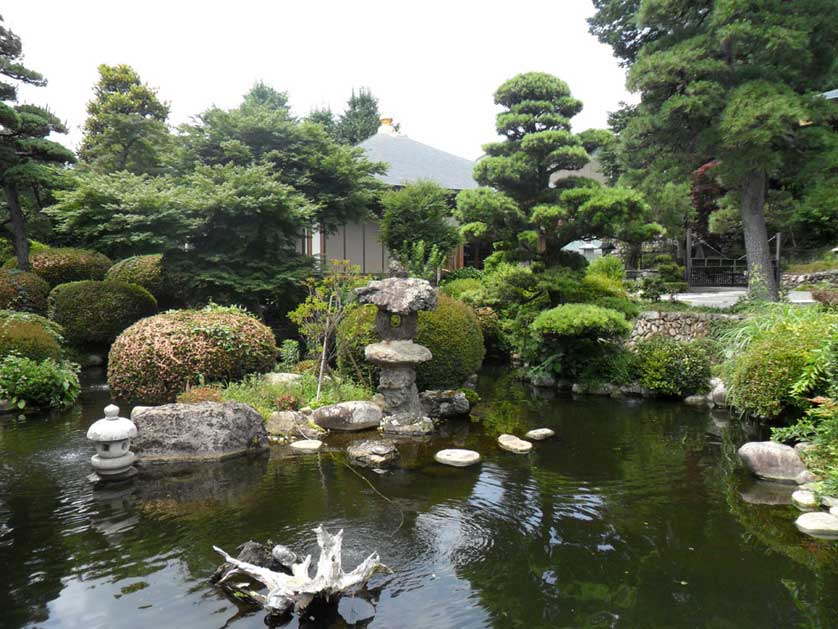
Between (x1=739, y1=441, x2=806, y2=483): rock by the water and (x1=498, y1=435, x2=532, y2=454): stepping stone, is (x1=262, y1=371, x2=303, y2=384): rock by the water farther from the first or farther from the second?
(x1=739, y1=441, x2=806, y2=483): rock by the water

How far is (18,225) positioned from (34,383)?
24.7ft

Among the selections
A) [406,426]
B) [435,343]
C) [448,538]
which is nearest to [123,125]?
[435,343]

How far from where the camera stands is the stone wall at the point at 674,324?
11000 mm

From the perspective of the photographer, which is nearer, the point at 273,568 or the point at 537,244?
the point at 273,568

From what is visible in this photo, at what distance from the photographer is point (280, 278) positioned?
12391 millimetres

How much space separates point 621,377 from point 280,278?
748 cm

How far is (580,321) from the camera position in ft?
31.6

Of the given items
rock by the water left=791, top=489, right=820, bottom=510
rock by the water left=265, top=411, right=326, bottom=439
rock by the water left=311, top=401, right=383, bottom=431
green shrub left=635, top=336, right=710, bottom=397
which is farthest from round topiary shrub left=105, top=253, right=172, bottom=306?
rock by the water left=791, top=489, right=820, bottom=510

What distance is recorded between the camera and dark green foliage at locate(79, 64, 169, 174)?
818 inches

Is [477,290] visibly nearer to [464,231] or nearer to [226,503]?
[464,231]

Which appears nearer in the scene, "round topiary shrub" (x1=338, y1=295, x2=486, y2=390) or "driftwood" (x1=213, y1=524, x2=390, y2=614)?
"driftwood" (x1=213, y1=524, x2=390, y2=614)

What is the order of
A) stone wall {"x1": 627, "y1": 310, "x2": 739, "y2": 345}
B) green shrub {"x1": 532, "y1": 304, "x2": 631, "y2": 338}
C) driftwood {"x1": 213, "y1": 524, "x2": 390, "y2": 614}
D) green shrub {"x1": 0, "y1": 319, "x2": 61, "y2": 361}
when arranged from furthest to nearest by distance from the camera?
stone wall {"x1": 627, "y1": 310, "x2": 739, "y2": 345}
green shrub {"x1": 532, "y1": 304, "x2": 631, "y2": 338}
green shrub {"x1": 0, "y1": 319, "x2": 61, "y2": 361}
driftwood {"x1": 213, "y1": 524, "x2": 390, "y2": 614}

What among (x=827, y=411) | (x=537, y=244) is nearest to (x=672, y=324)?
(x=537, y=244)

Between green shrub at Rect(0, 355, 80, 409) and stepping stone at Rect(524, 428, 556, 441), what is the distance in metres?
7.40
